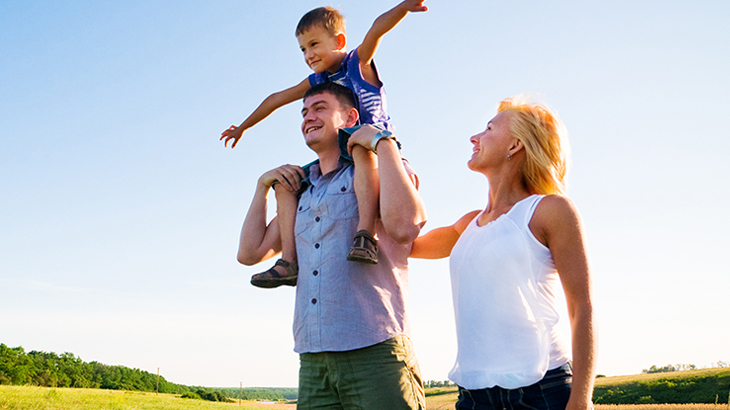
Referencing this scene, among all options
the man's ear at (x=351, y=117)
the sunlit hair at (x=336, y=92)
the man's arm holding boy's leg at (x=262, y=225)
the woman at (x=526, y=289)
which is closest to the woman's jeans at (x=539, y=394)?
the woman at (x=526, y=289)

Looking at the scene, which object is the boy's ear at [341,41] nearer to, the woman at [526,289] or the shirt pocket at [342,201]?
the shirt pocket at [342,201]

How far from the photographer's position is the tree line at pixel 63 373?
52.4 meters

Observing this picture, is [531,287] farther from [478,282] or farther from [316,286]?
[316,286]

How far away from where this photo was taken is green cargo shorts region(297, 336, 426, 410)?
120 inches

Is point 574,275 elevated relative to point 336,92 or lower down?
lower down

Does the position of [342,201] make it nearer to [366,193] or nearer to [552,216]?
[366,193]

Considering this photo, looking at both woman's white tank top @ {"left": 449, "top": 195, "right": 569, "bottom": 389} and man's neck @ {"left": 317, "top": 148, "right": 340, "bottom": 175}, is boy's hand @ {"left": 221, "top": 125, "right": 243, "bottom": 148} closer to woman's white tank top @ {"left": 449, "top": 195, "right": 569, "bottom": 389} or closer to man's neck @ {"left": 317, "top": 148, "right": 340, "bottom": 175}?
man's neck @ {"left": 317, "top": 148, "right": 340, "bottom": 175}

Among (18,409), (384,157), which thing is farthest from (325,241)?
(18,409)

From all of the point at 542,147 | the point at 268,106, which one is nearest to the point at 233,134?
the point at 268,106

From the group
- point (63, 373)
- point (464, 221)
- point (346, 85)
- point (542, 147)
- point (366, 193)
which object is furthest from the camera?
point (63, 373)

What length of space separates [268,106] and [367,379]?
11.5ft

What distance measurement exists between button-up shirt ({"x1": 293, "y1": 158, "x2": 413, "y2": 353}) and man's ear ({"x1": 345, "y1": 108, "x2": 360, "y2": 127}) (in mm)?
451

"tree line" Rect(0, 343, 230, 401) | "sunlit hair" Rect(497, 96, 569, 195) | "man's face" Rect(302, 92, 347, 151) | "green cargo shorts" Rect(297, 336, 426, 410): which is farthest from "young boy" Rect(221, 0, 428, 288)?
"tree line" Rect(0, 343, 230, 401)

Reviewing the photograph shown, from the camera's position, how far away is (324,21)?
5207mm
